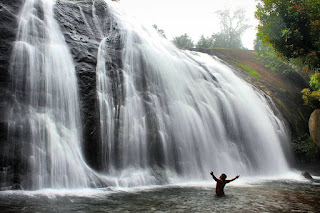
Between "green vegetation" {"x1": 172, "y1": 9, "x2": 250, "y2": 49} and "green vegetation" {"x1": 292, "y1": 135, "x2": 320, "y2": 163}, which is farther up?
"green vegetation" {"x1": 172, "y1": 9, "x2": 250, "y2": 49}

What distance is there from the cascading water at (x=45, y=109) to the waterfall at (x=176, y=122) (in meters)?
1.10

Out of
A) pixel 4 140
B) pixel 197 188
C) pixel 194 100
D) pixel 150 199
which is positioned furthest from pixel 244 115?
pixel 4 140

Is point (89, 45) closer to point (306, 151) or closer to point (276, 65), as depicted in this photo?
point (306, 151)

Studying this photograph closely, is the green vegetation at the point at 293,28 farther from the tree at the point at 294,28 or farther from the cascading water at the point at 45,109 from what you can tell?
the cascading water at the point at 45,109

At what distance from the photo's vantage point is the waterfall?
30.2 ft

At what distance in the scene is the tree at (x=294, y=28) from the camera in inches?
426

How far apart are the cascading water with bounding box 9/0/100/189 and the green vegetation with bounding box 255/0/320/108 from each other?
8.50 meters

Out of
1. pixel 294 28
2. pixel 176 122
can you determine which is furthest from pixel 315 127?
pixel 176 122

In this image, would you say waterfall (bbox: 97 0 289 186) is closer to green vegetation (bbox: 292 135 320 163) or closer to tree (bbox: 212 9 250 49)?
green vegetation (bbox: 292 135 320 163)

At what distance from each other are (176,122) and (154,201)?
194 inches

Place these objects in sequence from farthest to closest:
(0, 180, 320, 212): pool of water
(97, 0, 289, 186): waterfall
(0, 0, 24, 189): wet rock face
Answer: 1. (97, 0, 289, 186): waterfall
2. (0, 0, 24, 189): wet rock face
3. (0, 180, 320, 212): pool of water

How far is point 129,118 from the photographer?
9711 mm

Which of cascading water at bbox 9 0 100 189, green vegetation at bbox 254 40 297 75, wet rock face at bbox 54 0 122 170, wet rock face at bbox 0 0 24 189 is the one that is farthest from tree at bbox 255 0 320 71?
green vegetation at bbox 254 40 297 75

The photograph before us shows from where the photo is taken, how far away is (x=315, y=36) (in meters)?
10.9
